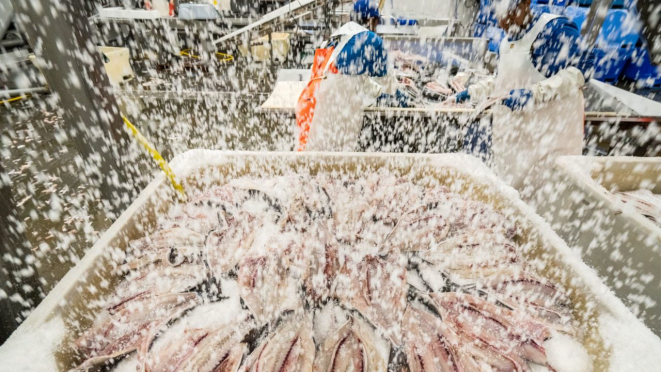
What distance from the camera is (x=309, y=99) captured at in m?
2.92

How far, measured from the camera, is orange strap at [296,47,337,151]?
284cm

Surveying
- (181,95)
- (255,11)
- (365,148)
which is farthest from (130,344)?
(255,11)

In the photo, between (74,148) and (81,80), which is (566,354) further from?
(74,148)

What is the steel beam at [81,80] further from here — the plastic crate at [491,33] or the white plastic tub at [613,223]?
the plastic crate at [491,33]

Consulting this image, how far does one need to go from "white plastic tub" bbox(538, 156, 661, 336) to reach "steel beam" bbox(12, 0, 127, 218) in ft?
9.63

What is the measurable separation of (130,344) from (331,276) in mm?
825

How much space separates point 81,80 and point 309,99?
5.62 feet

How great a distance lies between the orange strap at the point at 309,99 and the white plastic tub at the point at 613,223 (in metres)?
2.01

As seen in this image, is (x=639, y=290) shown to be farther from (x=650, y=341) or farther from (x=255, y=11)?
(x=255, y=11)

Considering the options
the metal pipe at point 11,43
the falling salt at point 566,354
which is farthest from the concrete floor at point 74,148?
the falling salt at point 566,354

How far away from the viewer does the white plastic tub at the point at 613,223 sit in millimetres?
1465

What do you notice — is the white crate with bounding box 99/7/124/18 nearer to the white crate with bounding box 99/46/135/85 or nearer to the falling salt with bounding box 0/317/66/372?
the white crate with bounding box 99/46/135/85

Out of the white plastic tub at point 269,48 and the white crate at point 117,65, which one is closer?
the white crate at point 117,65

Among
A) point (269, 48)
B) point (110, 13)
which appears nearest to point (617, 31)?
point (269, 48)
